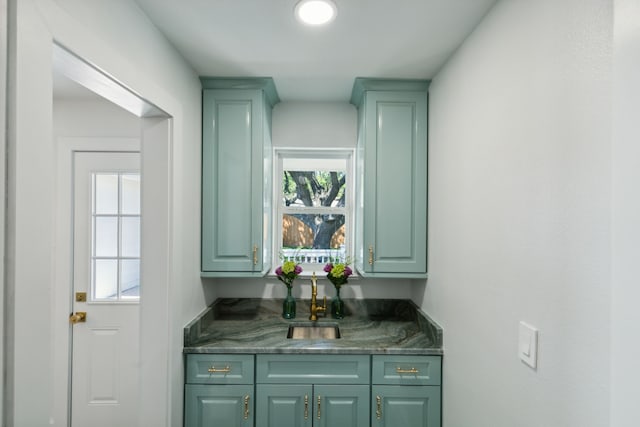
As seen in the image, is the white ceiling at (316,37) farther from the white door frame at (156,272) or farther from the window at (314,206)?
the window at (314,206)

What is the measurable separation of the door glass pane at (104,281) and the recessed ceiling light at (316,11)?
2051 mm

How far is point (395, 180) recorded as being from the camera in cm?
204

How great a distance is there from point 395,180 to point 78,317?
2.33 m

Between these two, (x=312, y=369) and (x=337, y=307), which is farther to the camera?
(x=337, y=307)

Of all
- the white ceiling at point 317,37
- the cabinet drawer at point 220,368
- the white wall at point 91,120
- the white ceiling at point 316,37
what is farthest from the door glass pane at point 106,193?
the cabinet drawer at point 220,368

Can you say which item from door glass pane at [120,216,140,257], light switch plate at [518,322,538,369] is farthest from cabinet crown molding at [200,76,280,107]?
light switch plate at [518,322,538,369]

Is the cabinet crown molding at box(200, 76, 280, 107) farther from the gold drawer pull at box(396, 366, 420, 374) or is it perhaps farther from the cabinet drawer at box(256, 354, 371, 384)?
the gold drawer pull at box(396, 366, 420, 374)

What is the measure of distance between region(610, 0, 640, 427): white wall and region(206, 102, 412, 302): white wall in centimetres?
176

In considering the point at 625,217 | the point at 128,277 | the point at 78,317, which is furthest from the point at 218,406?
the point at 625,217

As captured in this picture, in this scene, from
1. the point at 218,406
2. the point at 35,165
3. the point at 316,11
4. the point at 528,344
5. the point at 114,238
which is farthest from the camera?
the point at 114,238

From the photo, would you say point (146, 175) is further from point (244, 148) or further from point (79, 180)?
point (79, 180)

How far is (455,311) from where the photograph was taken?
5.36ft

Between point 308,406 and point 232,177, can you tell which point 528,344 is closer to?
point 308,406

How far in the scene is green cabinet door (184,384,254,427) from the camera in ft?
5.88
